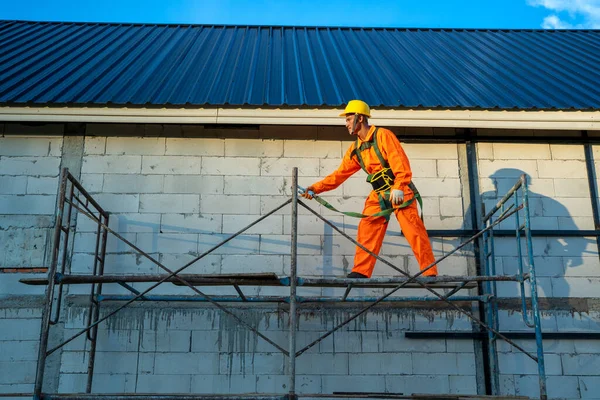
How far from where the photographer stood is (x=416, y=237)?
667 centimetres

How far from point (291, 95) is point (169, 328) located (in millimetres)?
2925

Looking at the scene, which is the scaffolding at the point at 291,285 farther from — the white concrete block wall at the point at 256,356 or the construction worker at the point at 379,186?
the construction worker at the point at 379,186

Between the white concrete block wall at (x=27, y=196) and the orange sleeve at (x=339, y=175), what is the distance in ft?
9.81

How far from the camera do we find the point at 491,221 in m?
7.78

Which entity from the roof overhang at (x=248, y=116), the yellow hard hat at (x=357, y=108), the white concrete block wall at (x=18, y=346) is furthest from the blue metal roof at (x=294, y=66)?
the white concrete block wall at (x=18, y=346)

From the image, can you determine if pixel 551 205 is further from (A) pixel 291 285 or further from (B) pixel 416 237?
(A) pixel 291 285

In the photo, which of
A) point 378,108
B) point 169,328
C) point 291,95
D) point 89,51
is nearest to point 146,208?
point 169,328

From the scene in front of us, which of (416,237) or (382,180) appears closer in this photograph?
(416,237)

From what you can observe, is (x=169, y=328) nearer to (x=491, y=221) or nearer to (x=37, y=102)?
(x=37, y=102)

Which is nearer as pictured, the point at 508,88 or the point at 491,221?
the point at 491,221

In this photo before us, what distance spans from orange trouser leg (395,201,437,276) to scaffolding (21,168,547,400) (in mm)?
218

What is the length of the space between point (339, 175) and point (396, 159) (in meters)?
0.69

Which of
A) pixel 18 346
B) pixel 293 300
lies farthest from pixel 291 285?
pixel 18 346

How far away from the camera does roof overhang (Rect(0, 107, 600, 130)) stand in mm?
7664
